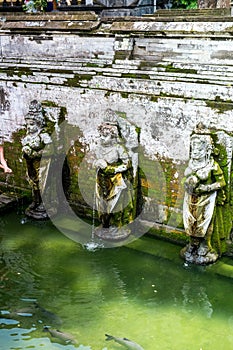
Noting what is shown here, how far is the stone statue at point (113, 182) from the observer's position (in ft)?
21.0

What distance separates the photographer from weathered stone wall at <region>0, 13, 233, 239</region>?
19.1 feet

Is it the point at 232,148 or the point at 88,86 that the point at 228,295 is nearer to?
the point at 232,148

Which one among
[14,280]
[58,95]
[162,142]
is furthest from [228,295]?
[58,95]

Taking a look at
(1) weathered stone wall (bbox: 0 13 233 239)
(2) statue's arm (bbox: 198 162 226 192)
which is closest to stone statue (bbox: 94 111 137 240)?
(1) weathered stone wall (bbox: 0 13 233 239)

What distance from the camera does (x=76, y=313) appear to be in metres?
5.06

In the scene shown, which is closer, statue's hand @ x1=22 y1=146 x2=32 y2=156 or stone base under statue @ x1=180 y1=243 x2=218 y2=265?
stone base under statue @ x1=180 y1=243 x2=218 y2=265

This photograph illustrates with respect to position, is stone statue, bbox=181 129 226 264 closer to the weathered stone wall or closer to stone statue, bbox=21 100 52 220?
the weathered stone wall

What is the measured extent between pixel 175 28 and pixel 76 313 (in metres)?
3.79

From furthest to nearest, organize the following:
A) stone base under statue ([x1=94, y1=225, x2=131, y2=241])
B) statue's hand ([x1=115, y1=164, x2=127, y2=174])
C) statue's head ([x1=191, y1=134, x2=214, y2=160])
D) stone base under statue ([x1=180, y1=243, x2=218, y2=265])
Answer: stone base under statue ([x1=94, y1=225, x2=131, y2=241]) < statue's hand ([x1=115, y1=164, x2=127, y2=174]) < stone base under statue ([x1=180, y1=243, x2=218, y2=265]) < statue's head ([x1=191, y1=134, x2=214, y2=160])

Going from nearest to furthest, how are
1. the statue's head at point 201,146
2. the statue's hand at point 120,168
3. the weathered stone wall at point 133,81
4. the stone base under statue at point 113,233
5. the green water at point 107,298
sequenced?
the green water at point 107,298
the statue's head at point 201,146
the weathered stone wall at point 133,81
the statue's hand at point 120,168
the stone base under statue at point 113,233

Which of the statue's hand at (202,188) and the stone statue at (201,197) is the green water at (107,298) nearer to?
the stone statue at (201,197)

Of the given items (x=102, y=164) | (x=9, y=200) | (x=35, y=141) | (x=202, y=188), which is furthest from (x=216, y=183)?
(x=9, y=200)

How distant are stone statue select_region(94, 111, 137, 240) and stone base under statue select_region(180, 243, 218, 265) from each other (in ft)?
3.33

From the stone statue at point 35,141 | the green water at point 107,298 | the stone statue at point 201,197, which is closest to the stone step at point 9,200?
the stone statue at point 35,141
